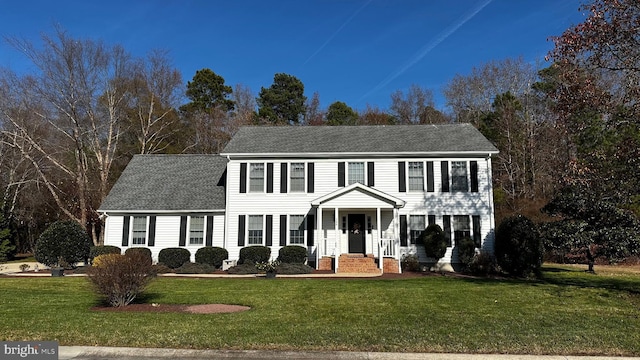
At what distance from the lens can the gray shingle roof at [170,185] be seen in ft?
70.4

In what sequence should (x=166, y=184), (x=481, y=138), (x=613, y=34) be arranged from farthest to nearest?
1. (x=166, y=184)
2. (x=481, y=138)
3. (x=613, y=34)

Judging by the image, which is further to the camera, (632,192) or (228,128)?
(228,128)

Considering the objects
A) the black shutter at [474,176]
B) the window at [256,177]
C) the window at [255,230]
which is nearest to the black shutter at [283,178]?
the window at [256,177]

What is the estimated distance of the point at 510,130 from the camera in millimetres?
32781

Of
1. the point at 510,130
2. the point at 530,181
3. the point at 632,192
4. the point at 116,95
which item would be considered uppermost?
the point at 116,95

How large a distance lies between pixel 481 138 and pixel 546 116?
1662cm

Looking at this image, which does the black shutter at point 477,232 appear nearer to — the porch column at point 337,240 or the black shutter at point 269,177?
the porch column at point 337,240

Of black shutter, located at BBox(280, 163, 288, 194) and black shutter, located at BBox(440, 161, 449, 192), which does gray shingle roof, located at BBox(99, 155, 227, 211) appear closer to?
black shutter, located at BBox(280, 163, 288, 194)

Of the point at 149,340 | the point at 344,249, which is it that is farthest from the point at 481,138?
the point at 149,340

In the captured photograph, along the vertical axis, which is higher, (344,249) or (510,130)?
(510,130)

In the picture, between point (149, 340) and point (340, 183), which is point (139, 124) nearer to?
point (340, 183)

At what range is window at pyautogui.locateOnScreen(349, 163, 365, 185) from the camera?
21.0 metres

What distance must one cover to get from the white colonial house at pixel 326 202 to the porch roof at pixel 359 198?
0.47 ft

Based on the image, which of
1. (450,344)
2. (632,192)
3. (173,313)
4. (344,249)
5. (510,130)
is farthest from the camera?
(510,130)
